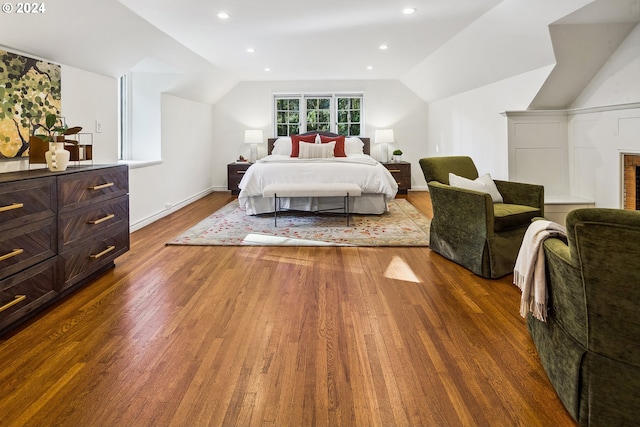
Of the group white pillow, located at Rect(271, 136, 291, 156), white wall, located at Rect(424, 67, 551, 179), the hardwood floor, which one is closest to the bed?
white wall, located at Rect(424, 67, 551, 179)

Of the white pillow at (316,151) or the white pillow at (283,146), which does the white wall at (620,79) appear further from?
the white pillow at (283,146)

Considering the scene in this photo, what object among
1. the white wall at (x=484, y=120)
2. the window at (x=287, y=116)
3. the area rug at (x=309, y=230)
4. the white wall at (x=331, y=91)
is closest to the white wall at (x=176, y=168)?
the white wall at (x=331, y=91)

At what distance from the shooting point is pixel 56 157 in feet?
9.58

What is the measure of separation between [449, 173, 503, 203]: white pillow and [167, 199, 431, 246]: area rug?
802mm

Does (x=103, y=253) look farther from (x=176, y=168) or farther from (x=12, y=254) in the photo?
(x=176, y=168)

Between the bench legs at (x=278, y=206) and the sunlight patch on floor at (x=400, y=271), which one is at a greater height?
the bench legs at (x=278, y=206)

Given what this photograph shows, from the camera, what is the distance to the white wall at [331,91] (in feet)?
27.8

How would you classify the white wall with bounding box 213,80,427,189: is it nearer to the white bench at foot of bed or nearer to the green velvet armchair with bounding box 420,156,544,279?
the white bench at foot of bed

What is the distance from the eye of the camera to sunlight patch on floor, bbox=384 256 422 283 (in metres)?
3.28

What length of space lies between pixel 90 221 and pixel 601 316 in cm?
310

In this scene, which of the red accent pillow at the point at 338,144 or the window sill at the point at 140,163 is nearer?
the window sill at the point at 140,163

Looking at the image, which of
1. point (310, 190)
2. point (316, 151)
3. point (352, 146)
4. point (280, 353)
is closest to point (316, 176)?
point (310, 190)

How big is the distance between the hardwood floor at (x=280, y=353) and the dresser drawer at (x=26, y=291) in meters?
0.12

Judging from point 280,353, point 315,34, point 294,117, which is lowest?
point 280,353
